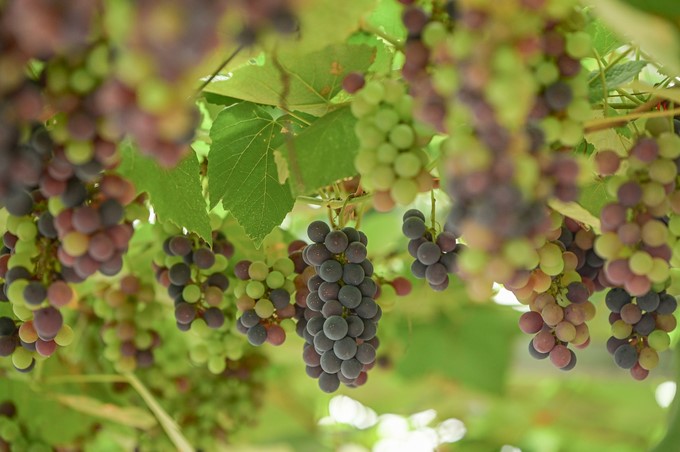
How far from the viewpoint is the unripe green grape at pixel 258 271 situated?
0.83m

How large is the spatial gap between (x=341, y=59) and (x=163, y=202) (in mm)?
223

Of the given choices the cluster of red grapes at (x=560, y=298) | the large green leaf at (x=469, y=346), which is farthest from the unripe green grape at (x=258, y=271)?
the large green leaf at (x=469, y=346)

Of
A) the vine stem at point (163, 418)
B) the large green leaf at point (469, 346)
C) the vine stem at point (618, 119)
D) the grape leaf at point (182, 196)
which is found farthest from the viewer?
the large green leaf at point (469, 346)

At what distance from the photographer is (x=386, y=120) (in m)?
0.58

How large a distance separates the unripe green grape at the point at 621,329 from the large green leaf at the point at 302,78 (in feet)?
1.12

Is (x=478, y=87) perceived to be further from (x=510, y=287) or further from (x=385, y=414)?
(x=385, y=414)

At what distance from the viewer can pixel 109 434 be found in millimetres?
1307

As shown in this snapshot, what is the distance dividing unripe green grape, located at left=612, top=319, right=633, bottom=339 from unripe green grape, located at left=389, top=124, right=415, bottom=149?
1.03ft

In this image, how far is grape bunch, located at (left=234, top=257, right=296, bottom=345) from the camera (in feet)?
2.66

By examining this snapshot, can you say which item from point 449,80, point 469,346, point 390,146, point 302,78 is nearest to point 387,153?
point 390,146

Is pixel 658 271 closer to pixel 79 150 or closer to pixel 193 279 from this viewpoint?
pixel 79 150

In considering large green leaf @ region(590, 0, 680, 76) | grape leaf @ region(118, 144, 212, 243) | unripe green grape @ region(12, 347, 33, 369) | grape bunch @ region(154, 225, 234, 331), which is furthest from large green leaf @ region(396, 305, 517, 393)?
large green leaf @ region(590, 0, 680, 76)

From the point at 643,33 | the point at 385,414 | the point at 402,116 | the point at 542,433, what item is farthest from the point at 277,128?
the point at 542,433

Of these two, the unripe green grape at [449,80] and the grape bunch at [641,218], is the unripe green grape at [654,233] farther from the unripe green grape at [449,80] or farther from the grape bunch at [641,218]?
the unripe green grape at [449,80]
